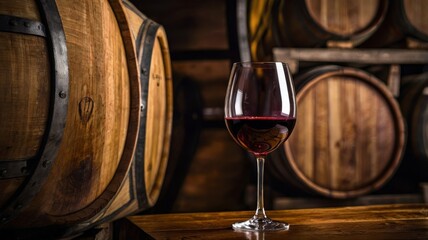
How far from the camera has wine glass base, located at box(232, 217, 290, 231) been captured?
114 centimetres

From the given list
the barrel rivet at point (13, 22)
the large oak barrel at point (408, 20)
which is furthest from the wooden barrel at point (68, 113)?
the large oak barrel at point (408, 20)

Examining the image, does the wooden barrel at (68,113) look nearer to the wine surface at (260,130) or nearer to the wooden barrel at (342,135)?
the wine surface at (260,130)

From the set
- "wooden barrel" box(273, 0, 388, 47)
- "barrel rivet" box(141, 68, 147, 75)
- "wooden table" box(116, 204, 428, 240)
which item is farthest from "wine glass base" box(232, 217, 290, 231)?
"wooden barrel" box(273, 0, 388, 47)

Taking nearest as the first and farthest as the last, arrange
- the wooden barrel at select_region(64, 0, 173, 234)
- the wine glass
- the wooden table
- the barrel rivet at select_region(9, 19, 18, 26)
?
the wooden table → the wine glass → the barrel rivet at select_region(9, 19, 18, 26) → the wooden barrel at select_region(64, 0, 173, 234)

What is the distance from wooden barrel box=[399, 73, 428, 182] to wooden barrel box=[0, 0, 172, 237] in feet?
5.38

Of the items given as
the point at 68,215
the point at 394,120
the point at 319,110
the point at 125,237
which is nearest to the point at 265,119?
the point at 125,237

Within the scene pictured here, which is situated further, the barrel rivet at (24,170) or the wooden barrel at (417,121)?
the wooden barrel at (417,121)

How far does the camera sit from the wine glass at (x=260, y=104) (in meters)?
1.22

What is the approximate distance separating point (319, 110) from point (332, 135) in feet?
0.47

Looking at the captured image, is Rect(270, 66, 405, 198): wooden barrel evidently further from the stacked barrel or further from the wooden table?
the wooden table

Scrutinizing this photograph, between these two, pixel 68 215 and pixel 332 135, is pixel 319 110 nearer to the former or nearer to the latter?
pixel 332 135

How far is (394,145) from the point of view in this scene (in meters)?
3.12

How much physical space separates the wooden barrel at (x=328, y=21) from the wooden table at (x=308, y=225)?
5.88 feet

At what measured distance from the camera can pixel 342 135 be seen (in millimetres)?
3068
